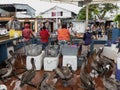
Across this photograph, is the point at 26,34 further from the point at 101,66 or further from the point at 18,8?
the point at 18,8

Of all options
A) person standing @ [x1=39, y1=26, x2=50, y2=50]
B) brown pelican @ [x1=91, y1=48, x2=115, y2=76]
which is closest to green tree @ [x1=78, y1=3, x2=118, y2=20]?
person standing @ [x1=39, y1=26, x2=50, y2=50]

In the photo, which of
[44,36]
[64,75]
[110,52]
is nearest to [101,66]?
[64,75]

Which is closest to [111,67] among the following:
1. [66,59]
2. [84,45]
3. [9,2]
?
[66,59]

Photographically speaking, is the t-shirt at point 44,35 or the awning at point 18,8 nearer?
the t-shirt at point 44,35

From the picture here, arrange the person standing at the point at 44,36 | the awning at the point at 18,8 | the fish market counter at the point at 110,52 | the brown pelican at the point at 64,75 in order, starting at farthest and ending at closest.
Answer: the awning at the point at 18,8 < the person standing at the point at 44,36 < the fish market counter at the point at 110,52 < the brown pelican at the point at 64,75

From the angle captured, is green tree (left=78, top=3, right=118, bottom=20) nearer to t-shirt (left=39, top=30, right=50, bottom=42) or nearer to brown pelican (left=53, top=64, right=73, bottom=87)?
t-shirt (left=39, top=30, right=50, bottom=42)

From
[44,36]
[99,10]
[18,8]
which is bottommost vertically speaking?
[44,36]

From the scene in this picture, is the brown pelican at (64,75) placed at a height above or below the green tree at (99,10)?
below

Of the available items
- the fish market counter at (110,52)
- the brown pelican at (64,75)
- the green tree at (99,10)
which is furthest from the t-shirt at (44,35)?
the green tree at (99,10)

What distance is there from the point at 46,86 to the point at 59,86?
1.97 meters

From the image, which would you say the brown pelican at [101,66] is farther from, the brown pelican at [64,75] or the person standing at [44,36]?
the person standing at [44,36]

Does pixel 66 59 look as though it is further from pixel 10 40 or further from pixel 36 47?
pixel 10 40

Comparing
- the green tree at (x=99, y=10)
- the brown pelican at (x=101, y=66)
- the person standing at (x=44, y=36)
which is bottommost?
the brown pelican at (x=101, y=66)

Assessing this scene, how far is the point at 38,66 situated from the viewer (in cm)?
1041
